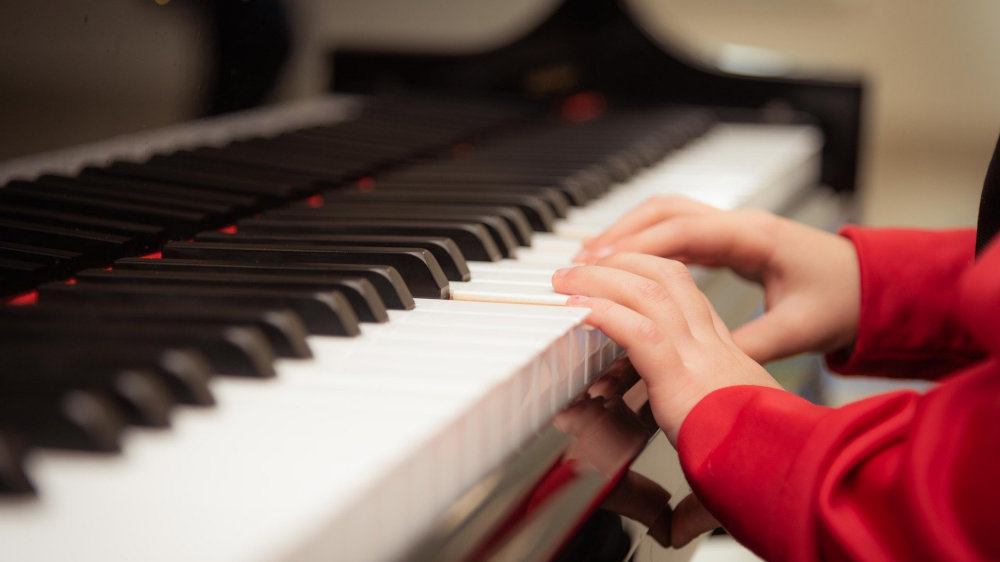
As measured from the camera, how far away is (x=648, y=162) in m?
1.47

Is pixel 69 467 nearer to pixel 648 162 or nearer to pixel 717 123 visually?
pixel 648 162

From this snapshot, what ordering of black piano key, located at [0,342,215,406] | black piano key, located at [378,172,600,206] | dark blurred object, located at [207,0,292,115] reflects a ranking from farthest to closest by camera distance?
dark blurred object, located at [207,0,292,115] → black piano key, located at [378,172,600,206] → black piano key, located at [0,342,215,406]

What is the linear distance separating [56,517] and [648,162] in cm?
117

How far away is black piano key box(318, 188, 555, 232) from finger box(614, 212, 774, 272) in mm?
130

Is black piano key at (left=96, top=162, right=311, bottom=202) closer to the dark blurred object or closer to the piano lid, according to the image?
the dark blurred object

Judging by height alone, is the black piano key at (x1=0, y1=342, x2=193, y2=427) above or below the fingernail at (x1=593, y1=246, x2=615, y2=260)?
above

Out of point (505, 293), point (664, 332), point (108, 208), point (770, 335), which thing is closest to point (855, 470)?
point (664, 332)

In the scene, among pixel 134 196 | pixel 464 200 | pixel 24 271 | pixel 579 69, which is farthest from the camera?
pixel 579 69

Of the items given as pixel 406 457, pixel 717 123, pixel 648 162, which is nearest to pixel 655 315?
pixel 406 457

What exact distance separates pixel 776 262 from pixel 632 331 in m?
0.38

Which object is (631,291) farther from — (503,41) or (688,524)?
(503,41)

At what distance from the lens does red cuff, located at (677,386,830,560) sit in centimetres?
66

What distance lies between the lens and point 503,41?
77.1 inches

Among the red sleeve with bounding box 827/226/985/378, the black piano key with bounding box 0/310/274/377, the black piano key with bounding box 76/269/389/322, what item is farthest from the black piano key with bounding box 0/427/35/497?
the red sleeve with bounding box 827/226/985/378
